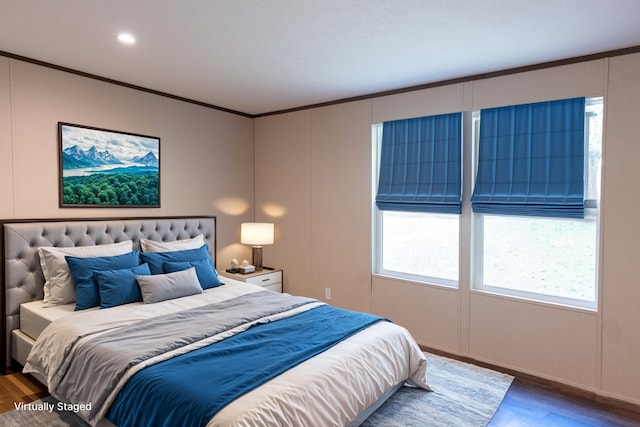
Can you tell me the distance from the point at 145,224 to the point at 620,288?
408cm

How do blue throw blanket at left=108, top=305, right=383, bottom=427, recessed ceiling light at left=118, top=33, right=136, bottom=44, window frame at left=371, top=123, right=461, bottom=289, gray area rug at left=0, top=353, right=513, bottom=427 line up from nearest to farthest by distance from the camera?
blue throw blanket at left=108, top=305, right=383, bottom=427 → gray area rug at left=0, top=353, right=513, bottom=427 → recessed ceiling light at left=118, top=33, right=136, bottom=44 → window frame at left=371, top=123, right=461, bottom=289

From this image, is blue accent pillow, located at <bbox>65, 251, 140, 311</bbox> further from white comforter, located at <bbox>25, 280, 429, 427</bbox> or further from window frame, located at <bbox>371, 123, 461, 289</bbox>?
window frame, located at <bbox>371, 123, 461, 289</bbox>

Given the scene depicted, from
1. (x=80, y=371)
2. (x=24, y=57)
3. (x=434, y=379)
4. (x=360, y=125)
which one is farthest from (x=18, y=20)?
(x=434, y=379)

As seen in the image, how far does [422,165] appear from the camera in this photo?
3.77m

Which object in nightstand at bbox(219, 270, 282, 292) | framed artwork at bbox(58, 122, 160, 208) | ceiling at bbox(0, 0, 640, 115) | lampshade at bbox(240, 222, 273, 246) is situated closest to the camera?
ceiling at bbox(0, 0, 640, 115)

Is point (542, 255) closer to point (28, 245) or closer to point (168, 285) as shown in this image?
point (168, 285)

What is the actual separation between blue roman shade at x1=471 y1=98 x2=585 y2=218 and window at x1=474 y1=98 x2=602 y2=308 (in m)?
0.11

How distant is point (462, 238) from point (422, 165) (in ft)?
2.61

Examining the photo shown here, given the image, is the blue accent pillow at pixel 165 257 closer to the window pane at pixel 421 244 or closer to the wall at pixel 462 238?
the wall at pixel 462 238

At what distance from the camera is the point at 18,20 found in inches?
95.0

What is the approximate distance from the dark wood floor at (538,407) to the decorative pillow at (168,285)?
0.94m

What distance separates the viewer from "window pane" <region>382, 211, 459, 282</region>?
3683 mm

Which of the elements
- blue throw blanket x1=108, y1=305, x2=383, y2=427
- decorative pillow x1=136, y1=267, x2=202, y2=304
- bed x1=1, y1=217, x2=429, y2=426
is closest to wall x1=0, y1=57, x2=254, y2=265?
bed x1=1, y1=217, x2=429, y2=426

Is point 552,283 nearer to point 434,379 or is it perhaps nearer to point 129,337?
point 434,379
